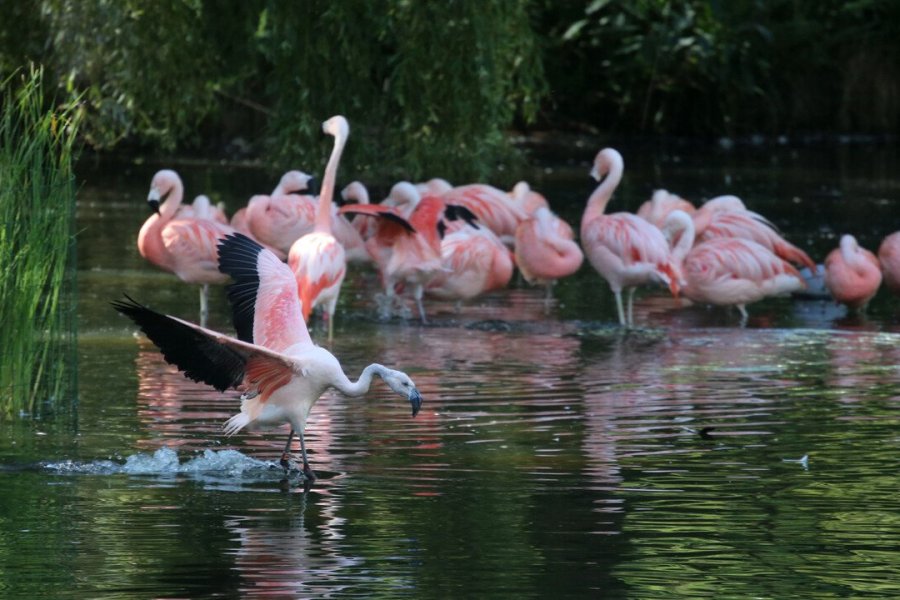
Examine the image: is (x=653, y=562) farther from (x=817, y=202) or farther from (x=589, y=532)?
(x=817, y=202)

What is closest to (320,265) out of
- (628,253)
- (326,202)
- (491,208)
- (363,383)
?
(326,202)

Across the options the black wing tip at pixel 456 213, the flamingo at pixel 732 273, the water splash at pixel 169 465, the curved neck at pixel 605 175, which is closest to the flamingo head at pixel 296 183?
the black wing tip at pixel 456 213

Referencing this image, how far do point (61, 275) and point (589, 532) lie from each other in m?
2.34

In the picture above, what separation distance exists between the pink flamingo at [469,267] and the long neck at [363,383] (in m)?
4.14

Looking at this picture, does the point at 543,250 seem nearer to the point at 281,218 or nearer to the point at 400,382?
the point at 281,218

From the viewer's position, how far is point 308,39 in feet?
41.2

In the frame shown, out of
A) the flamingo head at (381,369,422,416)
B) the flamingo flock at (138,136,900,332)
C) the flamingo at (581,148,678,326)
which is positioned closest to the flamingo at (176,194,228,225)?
the flamingo flock at (138,136,900,332)

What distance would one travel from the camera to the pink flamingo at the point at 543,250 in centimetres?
1109

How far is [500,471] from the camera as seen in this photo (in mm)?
6086

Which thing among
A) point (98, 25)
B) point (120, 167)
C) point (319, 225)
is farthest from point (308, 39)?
point (120, 167)

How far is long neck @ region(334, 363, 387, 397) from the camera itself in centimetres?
604

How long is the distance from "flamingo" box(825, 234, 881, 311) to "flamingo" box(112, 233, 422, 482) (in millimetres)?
5138

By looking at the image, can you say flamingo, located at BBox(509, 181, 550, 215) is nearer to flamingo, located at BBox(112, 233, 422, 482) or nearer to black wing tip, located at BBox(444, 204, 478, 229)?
black wing tip, located at BBox(444, 204, 478, 229)

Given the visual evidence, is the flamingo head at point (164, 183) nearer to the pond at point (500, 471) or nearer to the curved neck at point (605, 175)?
the pond at point (500, 471)
